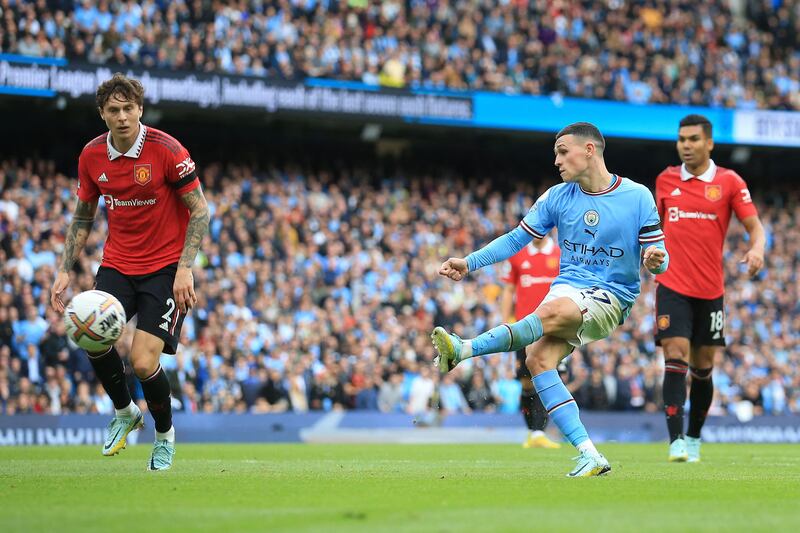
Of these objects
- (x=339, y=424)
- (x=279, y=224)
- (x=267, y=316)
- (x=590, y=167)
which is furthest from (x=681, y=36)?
(x=590, y=167)

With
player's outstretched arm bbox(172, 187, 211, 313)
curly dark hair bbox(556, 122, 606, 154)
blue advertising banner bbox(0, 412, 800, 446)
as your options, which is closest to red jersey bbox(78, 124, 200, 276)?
player's outstretched arm bbox(172, 187, 211, 313)

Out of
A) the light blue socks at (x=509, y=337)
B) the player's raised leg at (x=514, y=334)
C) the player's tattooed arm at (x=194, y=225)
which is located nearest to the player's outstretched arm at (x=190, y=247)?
the player's tattooed arm at (x=194, y=225)

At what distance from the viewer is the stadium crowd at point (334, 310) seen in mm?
20234

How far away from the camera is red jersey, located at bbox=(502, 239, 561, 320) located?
14.5 meters

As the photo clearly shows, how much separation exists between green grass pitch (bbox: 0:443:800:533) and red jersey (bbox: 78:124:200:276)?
63.6 inches

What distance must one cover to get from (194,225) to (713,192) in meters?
5.21

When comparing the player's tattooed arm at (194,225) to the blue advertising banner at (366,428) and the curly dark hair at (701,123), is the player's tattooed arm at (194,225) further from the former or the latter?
the blue advertising banner at (366,428)

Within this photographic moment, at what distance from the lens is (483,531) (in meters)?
4.99

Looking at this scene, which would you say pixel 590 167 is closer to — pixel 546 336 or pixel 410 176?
pixel 546 336

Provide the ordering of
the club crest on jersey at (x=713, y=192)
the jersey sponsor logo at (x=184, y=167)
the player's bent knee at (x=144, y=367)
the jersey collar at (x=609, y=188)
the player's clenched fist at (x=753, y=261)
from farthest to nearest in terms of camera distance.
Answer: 1. the club crest on jersey at (x=713, y=192)
2. the player's clenched fist at (x=753, y=261)
3. the jersey sponsor logo at (x=184, y=167)
4. the player's bent knee at (x=144, y=367)
5. the jersey collar at (x=609, y=188)

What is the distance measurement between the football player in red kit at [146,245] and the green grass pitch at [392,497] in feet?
1.96

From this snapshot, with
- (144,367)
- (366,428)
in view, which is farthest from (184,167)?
(366,428)

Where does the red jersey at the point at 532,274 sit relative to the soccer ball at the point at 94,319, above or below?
above

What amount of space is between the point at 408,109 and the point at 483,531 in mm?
23169
